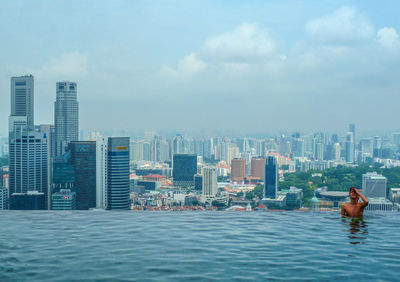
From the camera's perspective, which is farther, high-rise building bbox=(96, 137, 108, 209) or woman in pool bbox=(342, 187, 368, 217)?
high-rise building bbox=(96, 137, 108, 209)

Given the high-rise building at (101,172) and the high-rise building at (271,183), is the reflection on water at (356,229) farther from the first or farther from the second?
the high-rise building at (271,183)

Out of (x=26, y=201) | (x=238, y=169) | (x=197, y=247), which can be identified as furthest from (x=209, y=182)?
(x=197, y=247)

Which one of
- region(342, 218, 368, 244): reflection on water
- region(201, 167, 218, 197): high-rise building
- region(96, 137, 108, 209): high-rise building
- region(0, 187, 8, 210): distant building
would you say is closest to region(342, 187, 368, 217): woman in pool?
region(342, 218, 368, 244): reflection on water

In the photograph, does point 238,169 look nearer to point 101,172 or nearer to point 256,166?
point 256,166

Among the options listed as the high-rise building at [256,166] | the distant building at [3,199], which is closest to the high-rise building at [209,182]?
the high-rise building at [256,166]

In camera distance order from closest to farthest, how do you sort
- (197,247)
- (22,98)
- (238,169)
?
1. (197,247)
2. (22,98)
3. (238,169)

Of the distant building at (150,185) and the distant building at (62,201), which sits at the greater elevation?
the distant building at (62,201)

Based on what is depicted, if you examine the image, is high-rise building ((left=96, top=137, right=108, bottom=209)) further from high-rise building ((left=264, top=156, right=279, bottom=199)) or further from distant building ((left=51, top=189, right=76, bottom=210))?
high-rise building ((left=264, top=156, right=279, bottom=199))
